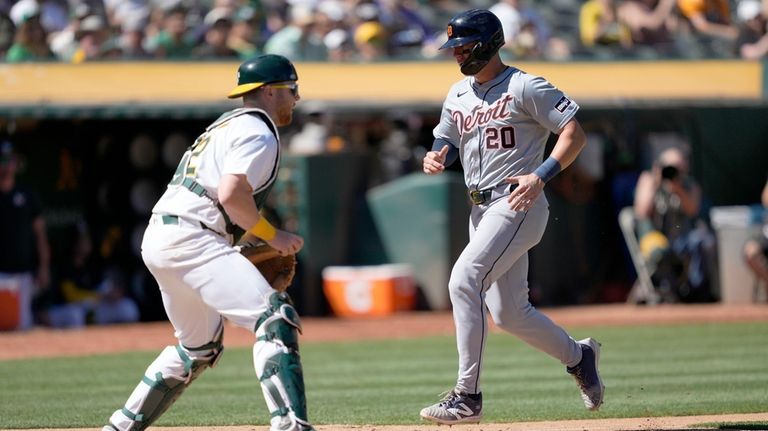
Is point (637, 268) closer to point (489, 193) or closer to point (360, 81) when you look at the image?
point (360, 81)

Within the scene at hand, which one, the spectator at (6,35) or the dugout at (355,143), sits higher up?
the spectator at (6,35)

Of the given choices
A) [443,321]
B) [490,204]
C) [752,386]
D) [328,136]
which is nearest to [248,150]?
[490,204]

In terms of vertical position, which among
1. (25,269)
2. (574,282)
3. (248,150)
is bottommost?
(574,282)

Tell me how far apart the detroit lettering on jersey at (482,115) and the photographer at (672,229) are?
8.23 meters

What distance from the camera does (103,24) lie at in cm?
1589

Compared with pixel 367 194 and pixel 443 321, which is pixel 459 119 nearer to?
pixel 443 321

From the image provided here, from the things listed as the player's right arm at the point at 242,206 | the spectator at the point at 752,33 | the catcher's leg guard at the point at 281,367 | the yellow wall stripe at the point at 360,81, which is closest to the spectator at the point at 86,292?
the yellow wall stripe at the point at 360,81

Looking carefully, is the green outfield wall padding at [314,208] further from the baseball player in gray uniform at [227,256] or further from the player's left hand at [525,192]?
the baseball player in gray uniform at [227,256]

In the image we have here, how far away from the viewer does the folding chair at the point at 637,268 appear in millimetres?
15000

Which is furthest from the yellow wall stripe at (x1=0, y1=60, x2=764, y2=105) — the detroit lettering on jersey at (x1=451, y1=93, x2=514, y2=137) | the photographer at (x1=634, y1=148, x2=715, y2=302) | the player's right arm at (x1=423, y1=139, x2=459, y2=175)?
the detroit lettering on jersey at (x1=451, y1=93, x2=514, y2=137)

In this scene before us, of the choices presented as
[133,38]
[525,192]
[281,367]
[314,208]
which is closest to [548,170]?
[525,192]

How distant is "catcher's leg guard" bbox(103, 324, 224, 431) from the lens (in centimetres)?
612

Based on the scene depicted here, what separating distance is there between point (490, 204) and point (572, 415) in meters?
1.42

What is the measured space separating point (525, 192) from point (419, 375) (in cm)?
374
